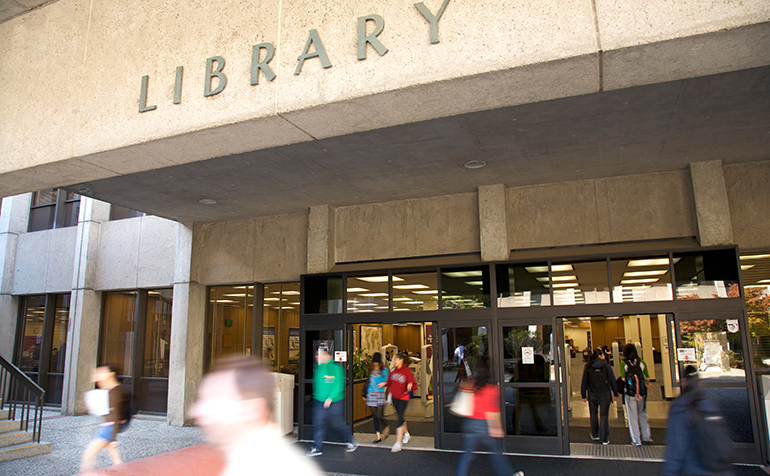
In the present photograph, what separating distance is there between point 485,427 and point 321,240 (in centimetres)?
529

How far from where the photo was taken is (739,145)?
7270 mm

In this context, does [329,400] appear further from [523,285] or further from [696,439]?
[696,439]

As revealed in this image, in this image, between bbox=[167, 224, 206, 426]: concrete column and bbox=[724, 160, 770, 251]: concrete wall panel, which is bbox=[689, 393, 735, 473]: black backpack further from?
bbox=[167, 224, 206, 426]: concrete column

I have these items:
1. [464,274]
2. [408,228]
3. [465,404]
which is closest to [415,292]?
[464,274]

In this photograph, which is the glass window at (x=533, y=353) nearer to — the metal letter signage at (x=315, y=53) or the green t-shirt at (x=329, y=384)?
the green t-shirt at (x=329, y=384)

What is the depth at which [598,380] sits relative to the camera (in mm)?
8898

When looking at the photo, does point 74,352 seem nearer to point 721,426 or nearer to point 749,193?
point 721,426

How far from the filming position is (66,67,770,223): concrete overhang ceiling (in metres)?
6.04

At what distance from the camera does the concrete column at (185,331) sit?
11.3 m

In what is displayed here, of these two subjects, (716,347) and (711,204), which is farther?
(711,204)

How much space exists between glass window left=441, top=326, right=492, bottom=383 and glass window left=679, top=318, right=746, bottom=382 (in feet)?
10.3

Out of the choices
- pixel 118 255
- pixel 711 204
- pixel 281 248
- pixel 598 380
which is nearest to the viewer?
pixel 711 204

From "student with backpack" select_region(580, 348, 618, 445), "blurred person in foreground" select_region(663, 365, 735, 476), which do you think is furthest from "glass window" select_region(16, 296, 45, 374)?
"blurred person in foreground" select_region(663, 365, 735, 476)

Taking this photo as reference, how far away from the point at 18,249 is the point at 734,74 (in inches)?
688
